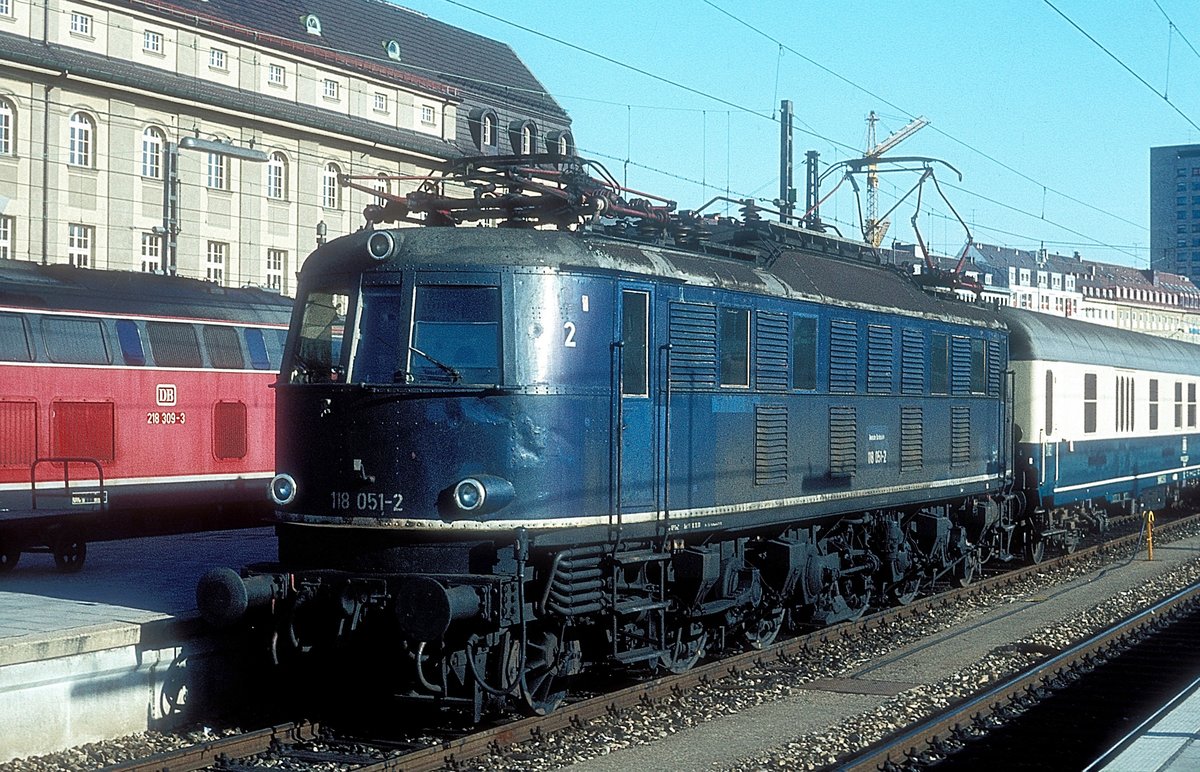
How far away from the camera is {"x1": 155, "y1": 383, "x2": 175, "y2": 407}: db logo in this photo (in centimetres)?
1966

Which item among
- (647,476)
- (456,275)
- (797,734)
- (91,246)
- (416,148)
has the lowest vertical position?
(797,734)

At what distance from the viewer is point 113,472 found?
1886 cm

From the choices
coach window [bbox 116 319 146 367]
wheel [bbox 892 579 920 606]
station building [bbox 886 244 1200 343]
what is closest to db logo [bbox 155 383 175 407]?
coach window [bbox 116 319 146 367]

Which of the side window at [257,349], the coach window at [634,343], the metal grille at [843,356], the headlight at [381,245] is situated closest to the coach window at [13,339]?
the side window at [257,349]

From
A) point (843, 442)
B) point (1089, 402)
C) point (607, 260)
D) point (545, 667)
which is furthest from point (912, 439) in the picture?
point (1089, 402)

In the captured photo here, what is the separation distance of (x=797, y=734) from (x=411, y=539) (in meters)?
3.38

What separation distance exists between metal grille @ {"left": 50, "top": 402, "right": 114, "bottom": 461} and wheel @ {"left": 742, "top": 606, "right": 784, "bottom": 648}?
9.14 m

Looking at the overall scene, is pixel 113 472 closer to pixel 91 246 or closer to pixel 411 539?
pixel 411 539

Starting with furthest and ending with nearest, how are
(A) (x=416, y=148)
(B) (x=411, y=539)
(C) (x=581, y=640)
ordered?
(A) (x=416, y=148), (C) (x=581, y=640), (B) (x=411, y=539)

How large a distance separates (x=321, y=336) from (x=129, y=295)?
9070 millimetres

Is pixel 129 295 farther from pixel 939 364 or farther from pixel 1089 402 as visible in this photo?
pixel 1089 402

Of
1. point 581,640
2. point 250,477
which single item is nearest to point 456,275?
point 581,640

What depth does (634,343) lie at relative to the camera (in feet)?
39.0

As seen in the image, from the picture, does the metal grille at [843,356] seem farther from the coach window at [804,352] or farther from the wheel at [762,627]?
the wheel at [762,627]
